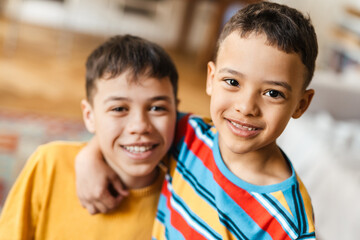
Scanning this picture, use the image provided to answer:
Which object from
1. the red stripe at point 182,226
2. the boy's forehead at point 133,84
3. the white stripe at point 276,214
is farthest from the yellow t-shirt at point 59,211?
the white stripe at point 276,214

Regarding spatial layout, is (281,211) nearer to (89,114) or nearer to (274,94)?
(274,94)

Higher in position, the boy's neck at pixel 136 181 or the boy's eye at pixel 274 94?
the boy's eye at pixel 274 94

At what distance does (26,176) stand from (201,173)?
1.31 feet

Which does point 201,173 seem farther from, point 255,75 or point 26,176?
point 26,176

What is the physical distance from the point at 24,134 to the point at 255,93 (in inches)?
84.8

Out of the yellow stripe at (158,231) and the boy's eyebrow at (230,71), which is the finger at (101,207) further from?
the boy's eyebrow at (230,71)

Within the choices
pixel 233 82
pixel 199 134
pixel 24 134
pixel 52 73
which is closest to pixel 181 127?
pixel 199 134

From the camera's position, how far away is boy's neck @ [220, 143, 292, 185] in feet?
2.39

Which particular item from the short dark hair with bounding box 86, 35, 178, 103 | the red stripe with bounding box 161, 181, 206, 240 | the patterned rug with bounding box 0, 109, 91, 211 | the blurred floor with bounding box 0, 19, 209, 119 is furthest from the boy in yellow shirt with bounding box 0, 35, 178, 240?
the blurred floor with bounding box 0, 19, 209, 119

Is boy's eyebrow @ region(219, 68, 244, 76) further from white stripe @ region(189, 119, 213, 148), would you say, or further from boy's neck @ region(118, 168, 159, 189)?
boy's neck @ region(118, 168, 159, 189)

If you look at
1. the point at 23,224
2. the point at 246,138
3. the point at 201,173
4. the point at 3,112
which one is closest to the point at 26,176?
the point at 23,224

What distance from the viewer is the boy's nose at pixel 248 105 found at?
64cm

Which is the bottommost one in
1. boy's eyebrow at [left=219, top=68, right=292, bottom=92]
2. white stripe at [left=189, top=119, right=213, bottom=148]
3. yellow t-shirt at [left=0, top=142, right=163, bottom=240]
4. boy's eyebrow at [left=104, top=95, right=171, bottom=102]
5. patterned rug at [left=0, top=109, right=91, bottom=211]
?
patterned rug at [left=0, top=109, right=91, bottom=211]

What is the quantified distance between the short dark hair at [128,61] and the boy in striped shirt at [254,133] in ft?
0.58
